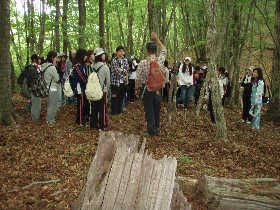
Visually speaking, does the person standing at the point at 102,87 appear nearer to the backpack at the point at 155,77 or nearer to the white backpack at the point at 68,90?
the white backpack at the point at 68,90

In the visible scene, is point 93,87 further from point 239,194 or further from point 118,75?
point 239,194

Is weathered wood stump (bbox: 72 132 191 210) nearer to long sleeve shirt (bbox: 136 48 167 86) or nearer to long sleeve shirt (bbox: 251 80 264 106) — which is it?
long sleeve shirt (bbox: 136 48 167 86)

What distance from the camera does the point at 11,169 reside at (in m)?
4.85

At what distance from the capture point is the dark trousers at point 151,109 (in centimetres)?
658

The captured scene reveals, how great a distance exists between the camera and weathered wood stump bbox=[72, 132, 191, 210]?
6.15 feet

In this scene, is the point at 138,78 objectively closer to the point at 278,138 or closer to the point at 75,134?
the point at 75,134

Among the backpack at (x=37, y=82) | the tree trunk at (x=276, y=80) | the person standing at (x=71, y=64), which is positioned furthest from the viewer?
the tree trunk at (x=276, y=80)

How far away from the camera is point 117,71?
876 centimetres

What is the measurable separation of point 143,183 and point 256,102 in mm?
8646

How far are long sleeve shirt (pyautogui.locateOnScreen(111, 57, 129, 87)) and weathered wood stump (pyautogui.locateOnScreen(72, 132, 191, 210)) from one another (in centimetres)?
692

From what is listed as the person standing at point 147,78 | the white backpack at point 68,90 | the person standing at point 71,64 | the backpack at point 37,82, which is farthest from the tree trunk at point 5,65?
the person standing at point 147,78

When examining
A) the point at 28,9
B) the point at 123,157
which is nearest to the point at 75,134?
the point at 123,157

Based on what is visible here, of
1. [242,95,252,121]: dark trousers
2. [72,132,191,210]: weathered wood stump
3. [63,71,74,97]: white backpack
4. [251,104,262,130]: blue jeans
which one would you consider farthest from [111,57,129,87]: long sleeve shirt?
[72,132,191,210]: weathered wood stump

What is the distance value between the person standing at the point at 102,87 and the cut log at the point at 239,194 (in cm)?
458
